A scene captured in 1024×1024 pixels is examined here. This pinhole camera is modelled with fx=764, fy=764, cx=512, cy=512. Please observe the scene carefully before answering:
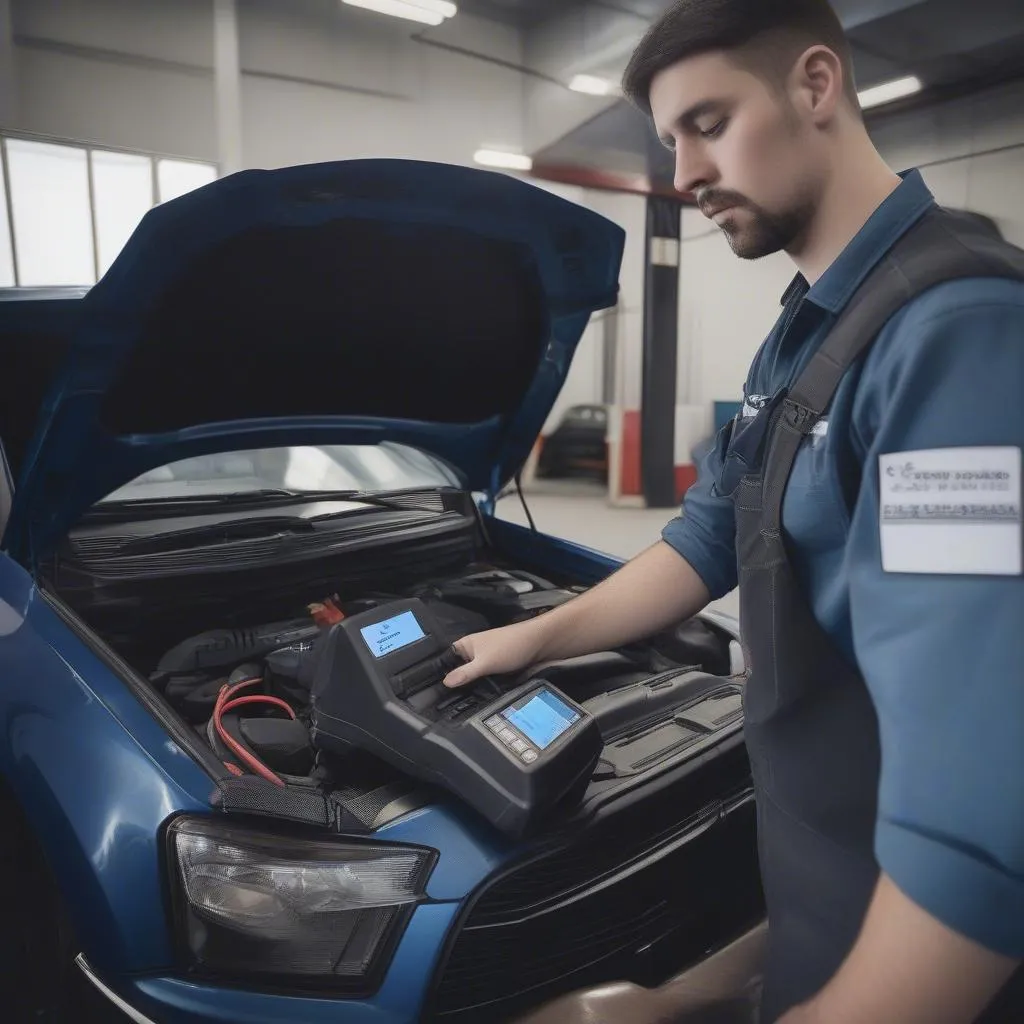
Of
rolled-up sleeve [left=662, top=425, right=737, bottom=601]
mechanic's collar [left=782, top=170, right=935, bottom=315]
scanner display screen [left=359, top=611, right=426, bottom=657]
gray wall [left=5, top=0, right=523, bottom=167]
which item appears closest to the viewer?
mechanic's collar [left=782, top=170, right=935, bottom=315]

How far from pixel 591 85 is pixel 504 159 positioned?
4.54 ft

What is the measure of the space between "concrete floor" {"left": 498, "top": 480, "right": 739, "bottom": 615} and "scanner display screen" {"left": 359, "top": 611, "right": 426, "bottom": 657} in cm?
444

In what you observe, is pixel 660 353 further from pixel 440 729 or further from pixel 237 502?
pixel 440 729

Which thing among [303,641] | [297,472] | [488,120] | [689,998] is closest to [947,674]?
[689,998]

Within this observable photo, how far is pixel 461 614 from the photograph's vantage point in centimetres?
146

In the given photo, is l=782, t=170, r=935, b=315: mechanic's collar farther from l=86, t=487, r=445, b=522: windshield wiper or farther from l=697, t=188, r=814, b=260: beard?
l=86, t=487, r=445, b=522: windshield wiper

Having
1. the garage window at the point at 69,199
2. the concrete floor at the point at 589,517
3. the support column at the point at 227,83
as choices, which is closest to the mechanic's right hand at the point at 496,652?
the concrete floor at the point at 589,517

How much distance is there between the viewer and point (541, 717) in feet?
3.17

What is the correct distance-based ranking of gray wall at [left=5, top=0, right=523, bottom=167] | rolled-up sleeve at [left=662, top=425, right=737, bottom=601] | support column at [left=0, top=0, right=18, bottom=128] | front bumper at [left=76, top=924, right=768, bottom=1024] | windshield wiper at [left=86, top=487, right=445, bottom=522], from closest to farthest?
front bumper at [left=76, top=924, right=768, bottom=1024] → rolled-up sleeve at [left=662, top=425, right=737, bottom=601] → windshield wiper at [left=86, top=487, right=445, bottom=522] → support column at [left=0, top=0, right=18, bottom=128] → gray wall at [left=5, top=0, right=523, bottom=167]

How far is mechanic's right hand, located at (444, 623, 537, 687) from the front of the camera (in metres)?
1.10

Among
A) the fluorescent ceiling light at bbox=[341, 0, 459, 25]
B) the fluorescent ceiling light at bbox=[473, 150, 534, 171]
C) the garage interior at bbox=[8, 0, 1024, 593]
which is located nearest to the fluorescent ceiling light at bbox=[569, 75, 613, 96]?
the garage interior at bbox=[8, 0, 1024, 593]

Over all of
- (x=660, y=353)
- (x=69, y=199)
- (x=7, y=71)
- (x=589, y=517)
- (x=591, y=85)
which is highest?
(x=591, y=85)

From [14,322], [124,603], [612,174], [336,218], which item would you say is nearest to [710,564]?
[336,218]

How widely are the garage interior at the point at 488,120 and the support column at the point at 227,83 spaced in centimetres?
2
